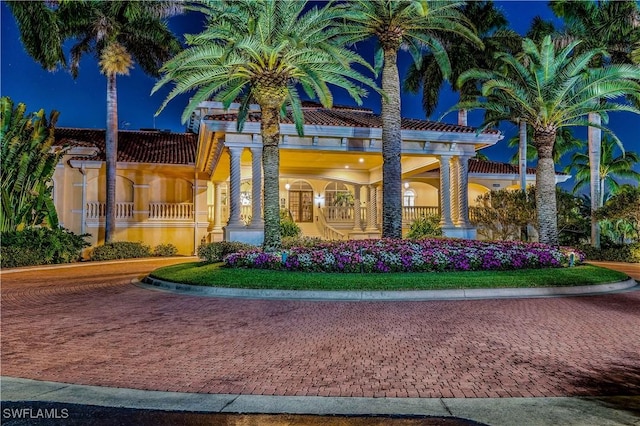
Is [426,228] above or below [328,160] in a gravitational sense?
below

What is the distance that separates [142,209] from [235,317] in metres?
20.6

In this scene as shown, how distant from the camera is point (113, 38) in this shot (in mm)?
23328

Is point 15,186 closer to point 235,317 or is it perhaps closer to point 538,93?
point 235,317

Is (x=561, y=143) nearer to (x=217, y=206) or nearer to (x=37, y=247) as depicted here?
(x=217, y=206)

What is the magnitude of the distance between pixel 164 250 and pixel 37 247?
696 centimetres

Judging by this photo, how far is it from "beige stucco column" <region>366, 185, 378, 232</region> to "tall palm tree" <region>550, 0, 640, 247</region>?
1155cm

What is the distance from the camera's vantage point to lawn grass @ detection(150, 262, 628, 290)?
11281 mm

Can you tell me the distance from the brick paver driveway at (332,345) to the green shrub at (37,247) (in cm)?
981

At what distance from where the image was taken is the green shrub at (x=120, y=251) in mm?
22922

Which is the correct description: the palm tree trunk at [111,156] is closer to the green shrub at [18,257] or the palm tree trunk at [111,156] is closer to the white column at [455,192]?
the green shrub at [18,257]

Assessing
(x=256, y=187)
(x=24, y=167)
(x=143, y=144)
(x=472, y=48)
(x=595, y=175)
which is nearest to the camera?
(x=256, y=187)

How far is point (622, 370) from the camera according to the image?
5426mm

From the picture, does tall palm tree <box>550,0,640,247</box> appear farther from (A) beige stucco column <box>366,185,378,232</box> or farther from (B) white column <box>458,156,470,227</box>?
(A) beige stucco column <box>366,185,378,232</box>

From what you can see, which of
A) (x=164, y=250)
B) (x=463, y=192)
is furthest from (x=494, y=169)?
(x=164, y=250)
